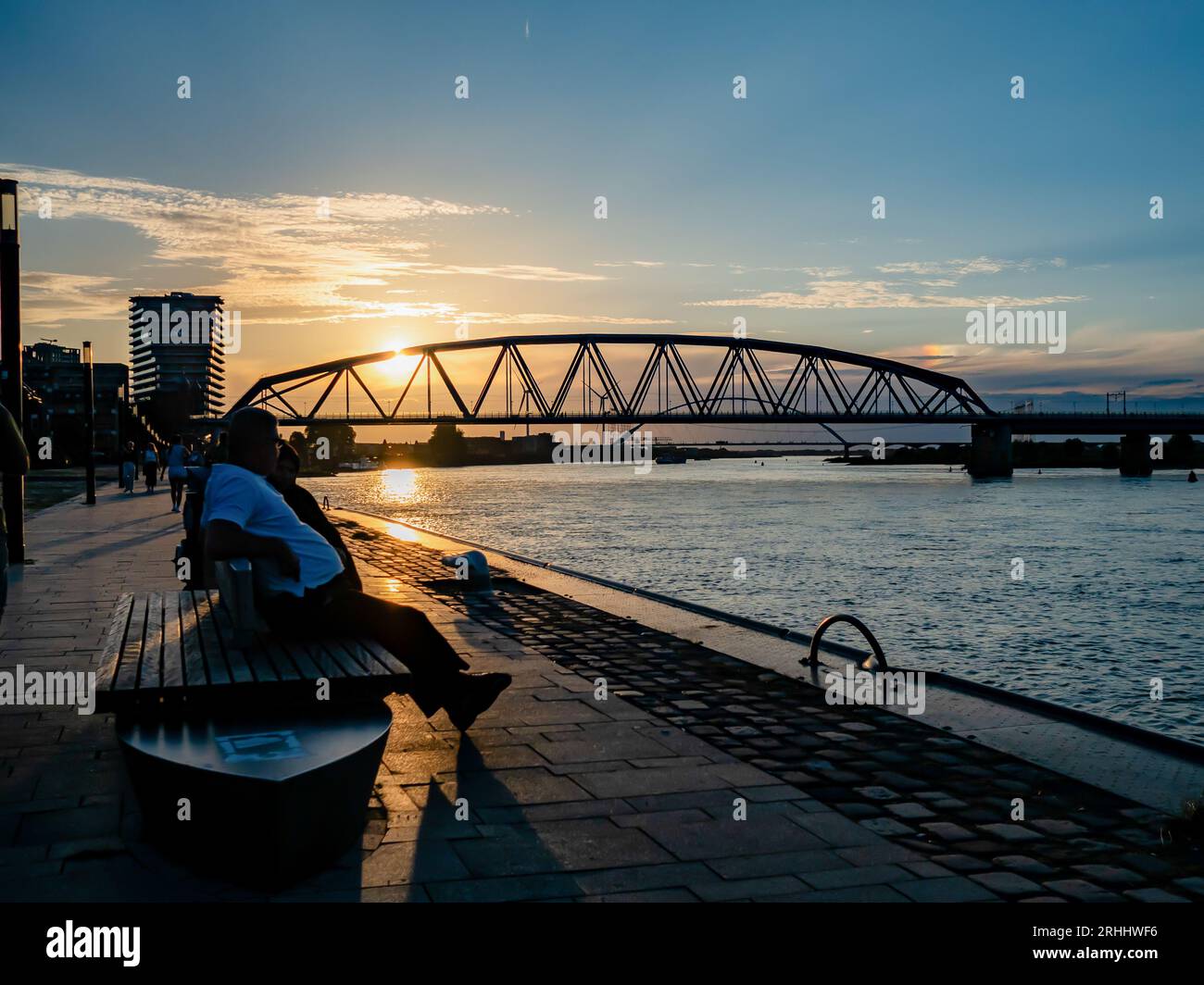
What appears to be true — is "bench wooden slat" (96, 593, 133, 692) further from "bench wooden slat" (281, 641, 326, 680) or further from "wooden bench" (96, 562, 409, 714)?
"bench wooden slat" (281, 641, 326, 680)

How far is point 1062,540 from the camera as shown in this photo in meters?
36.1

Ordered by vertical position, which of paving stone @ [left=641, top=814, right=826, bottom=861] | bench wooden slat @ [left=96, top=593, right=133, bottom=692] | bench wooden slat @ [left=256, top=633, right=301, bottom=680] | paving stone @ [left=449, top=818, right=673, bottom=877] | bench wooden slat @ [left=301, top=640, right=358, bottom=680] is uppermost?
bench wooden slat @ [left=96, top=593, right=133, bottom=692]

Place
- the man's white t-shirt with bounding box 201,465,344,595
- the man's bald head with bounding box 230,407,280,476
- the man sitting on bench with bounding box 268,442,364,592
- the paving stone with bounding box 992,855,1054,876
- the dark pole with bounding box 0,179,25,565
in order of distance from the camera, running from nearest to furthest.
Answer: the paving stone with bounding box 992,855,1054,876 < the man's white t-shirt with bounding box 201,465,344,595 < the man's bald head with bounding box 230,407,280,476 < the man sitting on bench with bounding box 268,442,364,592 < the dark pole with bounding box 0,179,25,565

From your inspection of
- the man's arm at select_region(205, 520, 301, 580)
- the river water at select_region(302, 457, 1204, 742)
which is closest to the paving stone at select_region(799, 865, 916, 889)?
the man's arm at select_region(205, 520, 301, 580)

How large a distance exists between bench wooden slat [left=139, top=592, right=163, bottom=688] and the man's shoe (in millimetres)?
1616

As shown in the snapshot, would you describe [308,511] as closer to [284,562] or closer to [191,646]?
[284,562]

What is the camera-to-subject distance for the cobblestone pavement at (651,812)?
4254 mm

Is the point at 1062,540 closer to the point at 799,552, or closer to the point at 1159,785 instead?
the point at 799,552

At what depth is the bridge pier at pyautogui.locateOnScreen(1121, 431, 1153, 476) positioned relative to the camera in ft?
405

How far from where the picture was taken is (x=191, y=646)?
5621 millimetres

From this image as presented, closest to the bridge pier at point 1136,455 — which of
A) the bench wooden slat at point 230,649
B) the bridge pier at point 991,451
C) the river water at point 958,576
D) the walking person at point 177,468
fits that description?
the bridge pier at point 991,451

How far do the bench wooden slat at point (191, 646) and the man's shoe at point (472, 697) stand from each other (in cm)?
144
